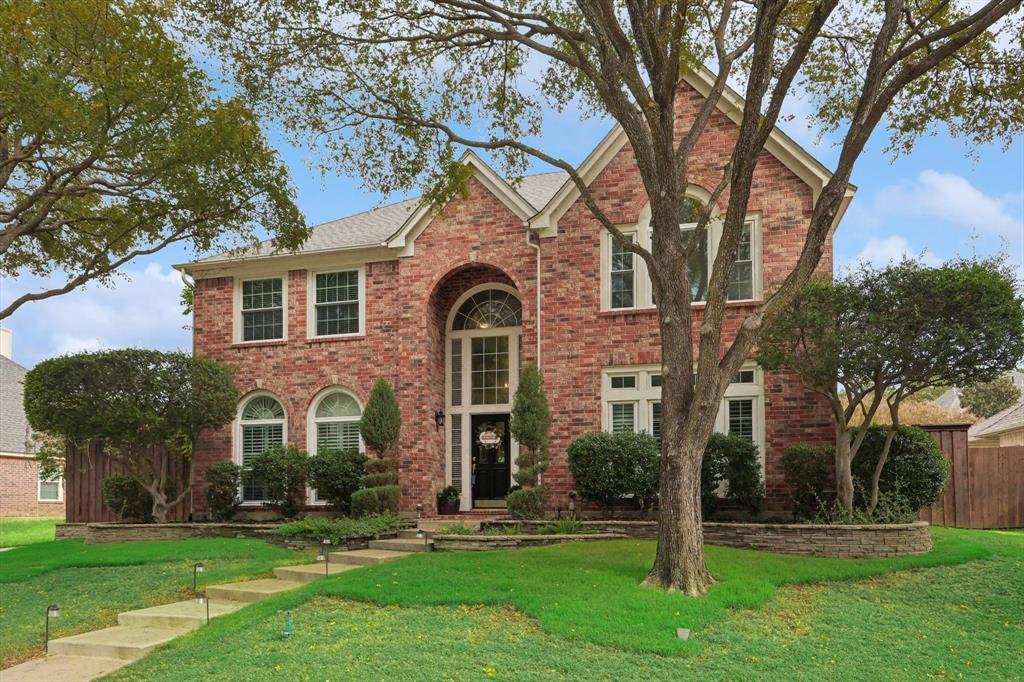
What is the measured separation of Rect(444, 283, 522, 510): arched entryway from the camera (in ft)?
61.3

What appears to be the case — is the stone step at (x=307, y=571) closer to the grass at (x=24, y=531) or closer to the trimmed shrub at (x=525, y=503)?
the trimmed shrub at (x=525, y=503)

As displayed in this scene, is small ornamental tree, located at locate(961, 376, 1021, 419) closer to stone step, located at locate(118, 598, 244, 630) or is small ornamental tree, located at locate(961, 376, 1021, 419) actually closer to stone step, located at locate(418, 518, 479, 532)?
stone step, located at locate(418, 518, 479, 532)

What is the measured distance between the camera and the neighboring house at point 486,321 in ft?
51.6

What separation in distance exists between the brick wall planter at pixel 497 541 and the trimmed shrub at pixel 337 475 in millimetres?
4240

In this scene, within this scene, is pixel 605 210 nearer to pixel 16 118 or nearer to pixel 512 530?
pixel 512 530

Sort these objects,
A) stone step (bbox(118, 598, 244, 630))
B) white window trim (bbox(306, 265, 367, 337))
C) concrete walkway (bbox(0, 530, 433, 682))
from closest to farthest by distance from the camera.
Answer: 1. concrete walkway (bbox(0, 530, 433, 682))
2. stone step (bbox(118, 598, 244, 630))
3. white window trim (bbox(306, 265, 367, 337))

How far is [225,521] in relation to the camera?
60.2 feet

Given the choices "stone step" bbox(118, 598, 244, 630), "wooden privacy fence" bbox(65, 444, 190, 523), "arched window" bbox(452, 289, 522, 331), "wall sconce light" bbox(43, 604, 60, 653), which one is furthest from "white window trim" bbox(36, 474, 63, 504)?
"wall sconce light" bbox(43, 604, 60, 653)

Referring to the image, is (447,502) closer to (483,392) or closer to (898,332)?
(483,392)

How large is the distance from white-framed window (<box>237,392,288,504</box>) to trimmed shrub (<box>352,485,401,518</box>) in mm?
3323

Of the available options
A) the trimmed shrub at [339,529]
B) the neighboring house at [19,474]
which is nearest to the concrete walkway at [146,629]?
the trimmed shrub at [339,529]

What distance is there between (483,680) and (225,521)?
1244 centimetres

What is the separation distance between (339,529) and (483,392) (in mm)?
5379

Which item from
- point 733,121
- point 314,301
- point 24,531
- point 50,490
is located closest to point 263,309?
point 314,301
